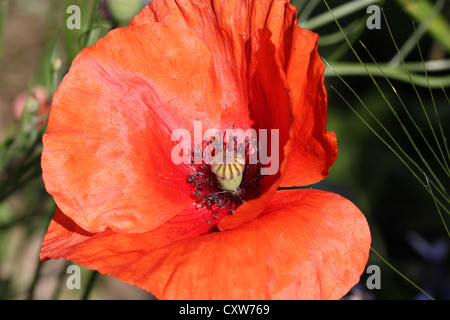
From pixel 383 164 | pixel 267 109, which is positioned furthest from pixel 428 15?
pixel 267 109

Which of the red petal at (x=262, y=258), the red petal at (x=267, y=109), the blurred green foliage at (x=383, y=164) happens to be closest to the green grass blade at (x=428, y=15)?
the blurred green foliage at (x=383, y=164)

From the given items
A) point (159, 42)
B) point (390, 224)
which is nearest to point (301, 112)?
point (159, 42)

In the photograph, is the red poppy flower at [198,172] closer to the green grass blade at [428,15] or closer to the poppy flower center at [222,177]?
the poppy flower center at [222,177]

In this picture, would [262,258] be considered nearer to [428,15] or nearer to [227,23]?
[227,23]

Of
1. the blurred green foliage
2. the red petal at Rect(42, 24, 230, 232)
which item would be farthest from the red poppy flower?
the blurred green foliage

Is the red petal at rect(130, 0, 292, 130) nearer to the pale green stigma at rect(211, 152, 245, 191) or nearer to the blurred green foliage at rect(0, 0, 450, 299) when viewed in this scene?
the pale green stigma at rect(211, 152, 245, 191)

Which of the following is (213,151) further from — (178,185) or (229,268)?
(229,268)
